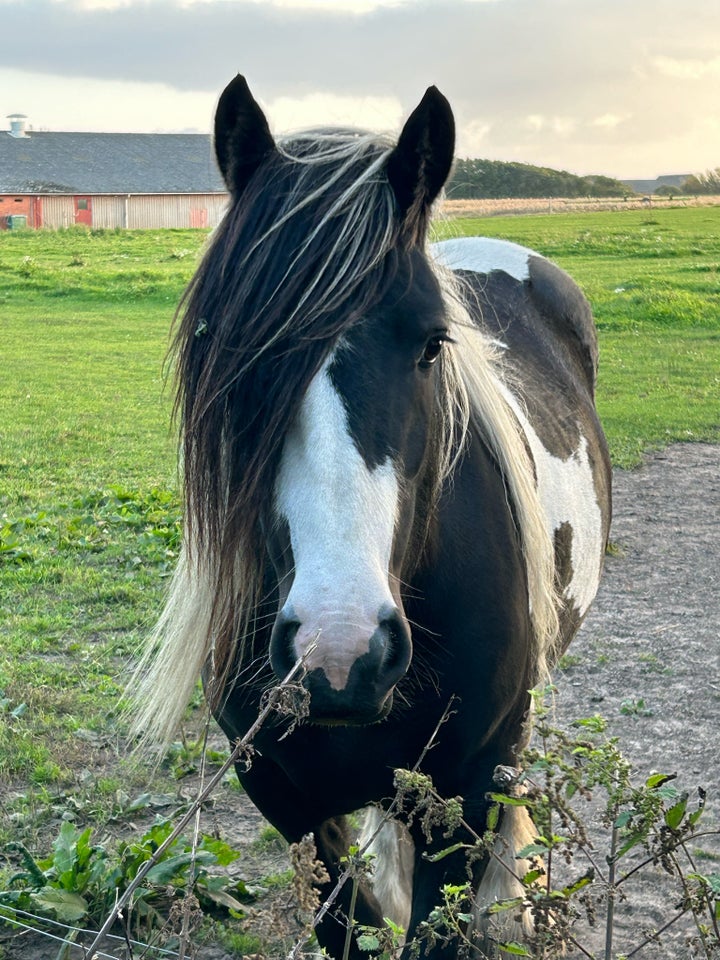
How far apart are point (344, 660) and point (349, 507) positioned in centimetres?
26

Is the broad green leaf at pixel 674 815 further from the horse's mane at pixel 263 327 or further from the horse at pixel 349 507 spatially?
the horse's mane at pixel 263 327

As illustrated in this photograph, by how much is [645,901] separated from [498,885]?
0.58 m

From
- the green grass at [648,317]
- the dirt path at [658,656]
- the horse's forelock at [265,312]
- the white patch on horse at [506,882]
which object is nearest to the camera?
the horse's forelock at [265,312]

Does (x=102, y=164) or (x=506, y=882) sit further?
(x=102, y=164)

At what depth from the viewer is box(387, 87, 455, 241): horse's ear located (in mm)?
2008

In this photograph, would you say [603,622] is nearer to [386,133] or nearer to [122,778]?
[122,778]

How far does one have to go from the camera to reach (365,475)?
5.74 feet

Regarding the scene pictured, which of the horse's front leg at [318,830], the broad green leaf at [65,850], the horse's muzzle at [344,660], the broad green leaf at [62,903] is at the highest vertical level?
the horse's muzzle at [344,660]

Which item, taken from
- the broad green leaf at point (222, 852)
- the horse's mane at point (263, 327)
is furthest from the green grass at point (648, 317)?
the broad green leaf at point (222, 852)

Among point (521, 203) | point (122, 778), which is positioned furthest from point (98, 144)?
point (122, 778)

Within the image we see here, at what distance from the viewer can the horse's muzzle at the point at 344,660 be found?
157 cm

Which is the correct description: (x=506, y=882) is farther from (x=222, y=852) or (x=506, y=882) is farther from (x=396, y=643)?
(x=396, y=643)

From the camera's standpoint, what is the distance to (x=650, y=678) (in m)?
4.71

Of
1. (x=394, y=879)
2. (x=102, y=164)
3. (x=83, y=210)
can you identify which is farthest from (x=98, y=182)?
(x=394, y=879)
